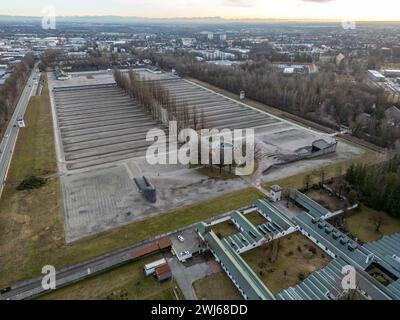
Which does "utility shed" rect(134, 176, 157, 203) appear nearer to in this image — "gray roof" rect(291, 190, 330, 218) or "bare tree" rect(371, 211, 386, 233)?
"gray roof" rect(291, 190, 330, 218)

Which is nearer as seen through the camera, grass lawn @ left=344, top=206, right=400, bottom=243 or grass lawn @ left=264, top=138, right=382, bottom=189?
grass lawn @ left=344, top=206, right=400, bottom=243

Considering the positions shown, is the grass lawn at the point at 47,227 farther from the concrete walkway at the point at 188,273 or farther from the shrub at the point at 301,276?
the shrub at the point at 301,276

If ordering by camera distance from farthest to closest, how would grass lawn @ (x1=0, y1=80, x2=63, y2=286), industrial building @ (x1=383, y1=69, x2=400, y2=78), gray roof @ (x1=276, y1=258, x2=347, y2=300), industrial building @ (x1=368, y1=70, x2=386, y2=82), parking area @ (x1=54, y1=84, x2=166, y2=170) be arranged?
industrial building @ (x1=383, y1=69, x2=400, y2=78) < industrial building @ (x1=368, y1=70, x2=386, y2=82) < parking area @ (x1=54, y1=84, x2=166, y2=170) < grass lawn @ (x1=0, y1=80, x2=63, y2=286) < gray roof @ (x1=276, y1=258, x2=347, y2=300)

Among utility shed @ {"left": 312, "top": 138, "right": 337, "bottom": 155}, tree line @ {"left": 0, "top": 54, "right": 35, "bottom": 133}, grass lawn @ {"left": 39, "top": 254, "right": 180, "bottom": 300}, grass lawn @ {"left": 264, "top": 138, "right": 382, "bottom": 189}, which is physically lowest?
grass lawn @ {"left": 39, "top": 254, "right": 180, "bottom": 300}

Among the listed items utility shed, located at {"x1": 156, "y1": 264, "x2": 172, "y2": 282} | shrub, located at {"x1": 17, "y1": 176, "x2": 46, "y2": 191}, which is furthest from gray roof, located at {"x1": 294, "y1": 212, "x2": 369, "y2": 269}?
shrub, located at {"x1": 17, "y1": 176, "x2": 46, "y2": 191}

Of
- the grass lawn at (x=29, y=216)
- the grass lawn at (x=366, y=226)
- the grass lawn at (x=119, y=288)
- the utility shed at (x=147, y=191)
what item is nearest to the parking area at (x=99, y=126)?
the grass lawn at (x=29, y=216)
